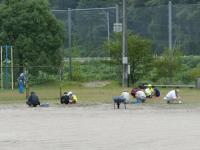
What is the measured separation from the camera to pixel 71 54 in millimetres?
61938

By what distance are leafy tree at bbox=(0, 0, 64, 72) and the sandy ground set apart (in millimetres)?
20852

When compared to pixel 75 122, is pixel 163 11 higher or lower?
higher

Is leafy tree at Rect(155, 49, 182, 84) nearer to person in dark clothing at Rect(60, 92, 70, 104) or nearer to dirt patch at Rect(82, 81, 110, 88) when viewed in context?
dirt patch at Rect(82, 81, 110, 88)

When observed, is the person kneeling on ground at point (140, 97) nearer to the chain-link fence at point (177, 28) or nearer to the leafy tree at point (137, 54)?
the leafy tree at point (137, 54)

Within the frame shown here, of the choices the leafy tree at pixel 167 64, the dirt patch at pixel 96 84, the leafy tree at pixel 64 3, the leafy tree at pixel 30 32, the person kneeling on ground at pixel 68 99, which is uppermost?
the leafy tree at pixel 64 3

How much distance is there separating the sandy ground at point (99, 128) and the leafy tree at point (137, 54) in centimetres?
2046

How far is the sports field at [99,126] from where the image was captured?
1647cm

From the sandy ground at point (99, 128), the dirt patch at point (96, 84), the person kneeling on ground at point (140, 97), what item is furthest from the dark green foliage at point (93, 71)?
the sandy ground at point (99, 128)

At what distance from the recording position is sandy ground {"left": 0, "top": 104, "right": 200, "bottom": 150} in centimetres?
1639

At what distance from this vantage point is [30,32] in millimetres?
52062

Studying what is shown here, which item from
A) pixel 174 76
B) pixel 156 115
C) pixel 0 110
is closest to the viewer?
pixel 156 115

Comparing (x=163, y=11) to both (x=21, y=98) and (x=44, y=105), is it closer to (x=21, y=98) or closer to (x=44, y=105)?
(x=21, y=98)

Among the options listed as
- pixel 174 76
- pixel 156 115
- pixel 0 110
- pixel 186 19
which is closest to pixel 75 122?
pixel 156 115

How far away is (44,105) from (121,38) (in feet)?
71.2
